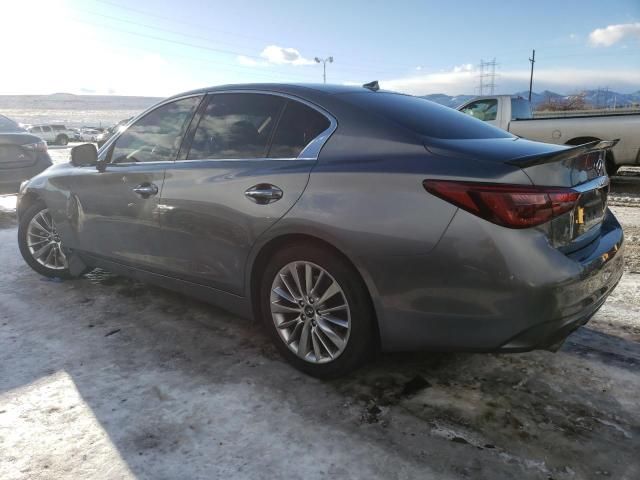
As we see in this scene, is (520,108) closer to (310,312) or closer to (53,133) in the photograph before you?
(310,312)

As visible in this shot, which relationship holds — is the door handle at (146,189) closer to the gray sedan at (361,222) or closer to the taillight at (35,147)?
the gray sedan at (361,222)

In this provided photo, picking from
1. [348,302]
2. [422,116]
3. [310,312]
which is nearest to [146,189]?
[310,312]

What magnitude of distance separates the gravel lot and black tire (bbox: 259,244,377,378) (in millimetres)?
102

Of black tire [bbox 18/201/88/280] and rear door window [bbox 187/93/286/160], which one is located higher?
rear door window [bbox 187/93/286/160]

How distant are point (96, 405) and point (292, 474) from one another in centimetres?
116

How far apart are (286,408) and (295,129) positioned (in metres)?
1.54

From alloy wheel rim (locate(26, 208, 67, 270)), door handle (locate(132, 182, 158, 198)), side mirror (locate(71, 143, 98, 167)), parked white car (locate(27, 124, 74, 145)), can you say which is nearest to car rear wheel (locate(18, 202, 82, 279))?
alloy wheel rim (locate(26, 208, 67, 270))

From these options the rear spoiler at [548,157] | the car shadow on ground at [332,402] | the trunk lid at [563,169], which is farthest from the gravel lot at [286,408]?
the rear spoiler at [548,157]

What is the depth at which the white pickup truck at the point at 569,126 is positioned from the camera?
929cm

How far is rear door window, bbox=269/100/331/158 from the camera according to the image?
9.26 ft

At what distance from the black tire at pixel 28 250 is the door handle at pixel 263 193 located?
2.56 m

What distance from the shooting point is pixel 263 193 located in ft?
9.21

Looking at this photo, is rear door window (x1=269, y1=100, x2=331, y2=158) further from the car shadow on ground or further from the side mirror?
the side mirror

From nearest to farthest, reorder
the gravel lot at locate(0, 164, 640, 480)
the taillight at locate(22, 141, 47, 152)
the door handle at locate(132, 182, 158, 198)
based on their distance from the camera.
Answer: the gravel lot at locate(0, 164, 640, 480)
the door handle at locate(132, 182, 158, 198)
the taillight at locate(22, 141, 47, 152)
